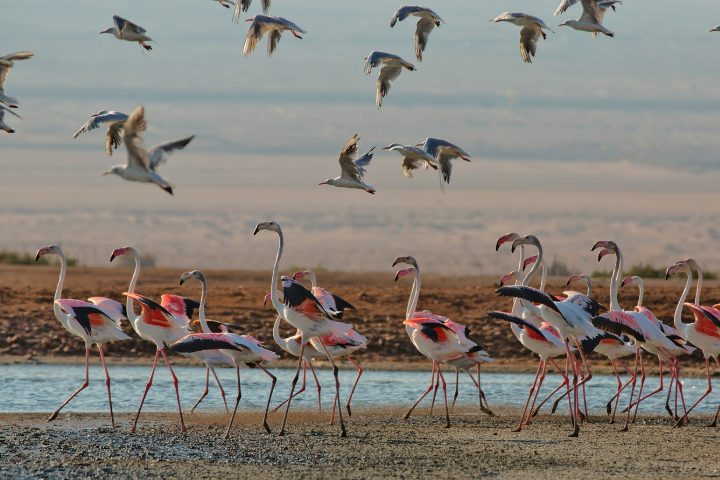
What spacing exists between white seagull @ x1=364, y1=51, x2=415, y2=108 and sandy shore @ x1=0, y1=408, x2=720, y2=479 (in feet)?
13.4

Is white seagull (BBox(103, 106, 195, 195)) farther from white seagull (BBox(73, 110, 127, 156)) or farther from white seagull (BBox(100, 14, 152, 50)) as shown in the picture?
white seagull (BBox(100, 14, 152, 50))

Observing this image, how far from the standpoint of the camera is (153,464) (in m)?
11.2

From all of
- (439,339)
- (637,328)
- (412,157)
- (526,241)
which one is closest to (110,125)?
(412,157)

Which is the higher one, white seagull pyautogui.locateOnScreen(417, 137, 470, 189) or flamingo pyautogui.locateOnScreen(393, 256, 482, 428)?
white seagull pyautogui.locateOnScreen(417, 137, 470, 189)

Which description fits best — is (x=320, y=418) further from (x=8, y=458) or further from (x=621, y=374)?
(x=621, y=374)

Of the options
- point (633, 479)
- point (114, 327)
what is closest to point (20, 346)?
point (114, 327)

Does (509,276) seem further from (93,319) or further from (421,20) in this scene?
(93,319)

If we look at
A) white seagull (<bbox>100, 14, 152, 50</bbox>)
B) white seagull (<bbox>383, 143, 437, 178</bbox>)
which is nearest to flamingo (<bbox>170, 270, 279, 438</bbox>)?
white seagull (<bbox>383, 143, 437, 178</bbox>)

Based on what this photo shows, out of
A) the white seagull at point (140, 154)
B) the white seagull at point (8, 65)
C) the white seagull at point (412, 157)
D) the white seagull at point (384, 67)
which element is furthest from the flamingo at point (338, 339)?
the white seagull at point (8, 65)

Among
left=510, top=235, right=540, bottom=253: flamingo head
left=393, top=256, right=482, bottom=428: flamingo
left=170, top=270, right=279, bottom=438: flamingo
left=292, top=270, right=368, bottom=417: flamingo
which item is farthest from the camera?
left=510, top=235, right=540, bottom=253: flamingo head

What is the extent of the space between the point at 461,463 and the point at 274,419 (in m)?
3.63

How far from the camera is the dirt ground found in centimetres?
1998

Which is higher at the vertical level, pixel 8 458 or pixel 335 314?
pixel 335 314

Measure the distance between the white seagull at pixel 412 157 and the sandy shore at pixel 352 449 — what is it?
292 centimetres
